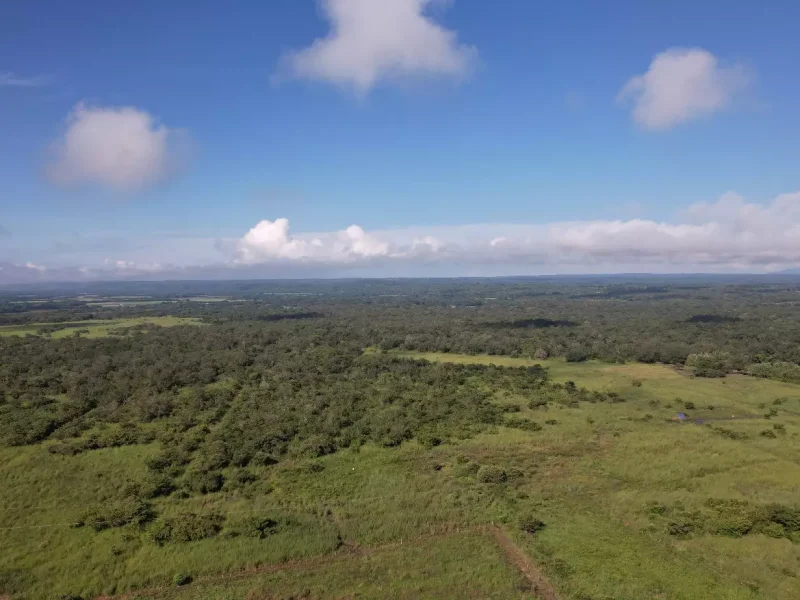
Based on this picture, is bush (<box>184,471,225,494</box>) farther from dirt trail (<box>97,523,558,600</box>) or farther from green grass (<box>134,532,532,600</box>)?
green grass (<box>134,532,532,600</box>)

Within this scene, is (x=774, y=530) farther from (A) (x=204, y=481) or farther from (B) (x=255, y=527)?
(A) (x=204, y=481)

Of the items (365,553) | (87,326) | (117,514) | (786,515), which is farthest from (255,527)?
(87,326)

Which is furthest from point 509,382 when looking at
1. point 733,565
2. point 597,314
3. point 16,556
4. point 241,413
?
point 597,314

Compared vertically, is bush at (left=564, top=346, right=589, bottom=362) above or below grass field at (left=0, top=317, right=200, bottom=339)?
below

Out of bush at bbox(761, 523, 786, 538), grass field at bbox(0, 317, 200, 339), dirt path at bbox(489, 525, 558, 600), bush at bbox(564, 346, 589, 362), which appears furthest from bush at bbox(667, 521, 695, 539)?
grass field at bbox(0, 317, 200, 339)

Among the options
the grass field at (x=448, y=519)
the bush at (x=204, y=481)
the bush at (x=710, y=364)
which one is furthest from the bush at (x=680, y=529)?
the bush at (x=710, y=364)

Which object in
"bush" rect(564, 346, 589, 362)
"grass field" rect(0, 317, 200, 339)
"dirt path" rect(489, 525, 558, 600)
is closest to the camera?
"dirt path" rect(489, 525, 558, 600)

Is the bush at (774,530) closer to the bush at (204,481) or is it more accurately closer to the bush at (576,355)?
the bush at (204,481)
